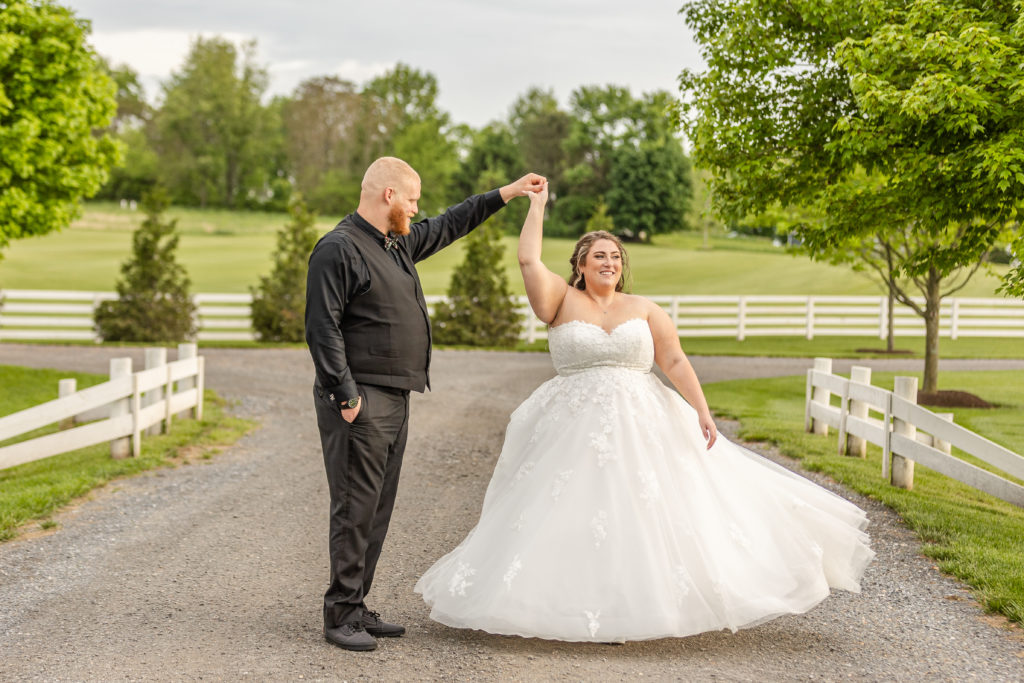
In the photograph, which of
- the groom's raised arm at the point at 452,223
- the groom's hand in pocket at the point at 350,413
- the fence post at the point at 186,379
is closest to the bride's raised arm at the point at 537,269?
the groom's raised arm at the point at 452,223

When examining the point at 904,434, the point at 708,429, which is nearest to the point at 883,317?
the point at 904,434

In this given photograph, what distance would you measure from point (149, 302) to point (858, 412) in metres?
18.5

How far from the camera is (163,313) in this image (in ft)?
75.4

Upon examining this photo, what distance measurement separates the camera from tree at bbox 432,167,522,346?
2448 cm

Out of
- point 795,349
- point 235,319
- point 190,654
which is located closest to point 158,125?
point 235,319

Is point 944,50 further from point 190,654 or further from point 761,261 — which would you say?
point 761,261

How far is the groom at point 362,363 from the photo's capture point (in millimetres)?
4211

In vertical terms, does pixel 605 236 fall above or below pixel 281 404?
above

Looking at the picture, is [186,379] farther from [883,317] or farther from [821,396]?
[883,317]

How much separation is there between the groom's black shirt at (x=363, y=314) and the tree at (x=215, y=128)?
63229 millimetres

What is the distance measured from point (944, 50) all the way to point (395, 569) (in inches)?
242

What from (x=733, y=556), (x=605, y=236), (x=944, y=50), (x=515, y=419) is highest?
(x=944, y=50)

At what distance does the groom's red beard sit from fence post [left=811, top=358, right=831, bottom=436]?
8.01m

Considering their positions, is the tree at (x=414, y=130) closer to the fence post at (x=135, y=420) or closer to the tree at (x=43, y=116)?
the tree at (x=43, y=116)
